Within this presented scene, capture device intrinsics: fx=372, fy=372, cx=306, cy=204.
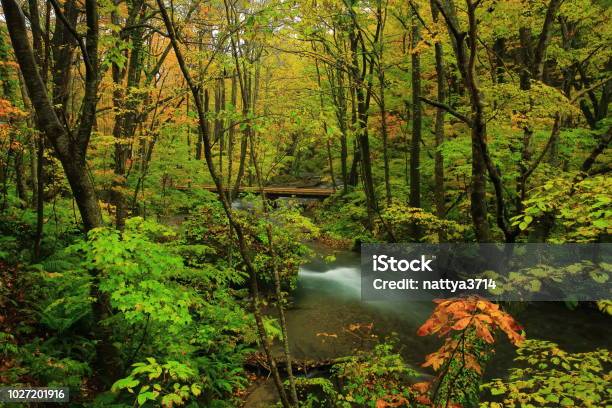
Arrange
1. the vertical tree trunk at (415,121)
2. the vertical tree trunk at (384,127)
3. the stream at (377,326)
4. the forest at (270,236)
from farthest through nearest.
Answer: the vertical tree trunk at (415,121) < the vertical tree trunk at (384,127) < the stream at (377,326) < the forest at (270,236)

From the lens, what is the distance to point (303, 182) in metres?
31.1

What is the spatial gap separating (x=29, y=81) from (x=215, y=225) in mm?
8274

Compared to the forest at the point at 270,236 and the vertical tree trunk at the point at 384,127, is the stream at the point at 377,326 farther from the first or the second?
the vertical tree trunk at the point at 384,127

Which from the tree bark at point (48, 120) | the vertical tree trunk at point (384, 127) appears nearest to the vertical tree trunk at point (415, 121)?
the vertical tree trunk at point (384, 127)

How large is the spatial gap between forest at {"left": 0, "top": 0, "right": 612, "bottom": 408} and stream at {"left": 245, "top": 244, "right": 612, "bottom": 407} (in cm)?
6

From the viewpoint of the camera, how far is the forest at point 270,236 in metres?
4.27

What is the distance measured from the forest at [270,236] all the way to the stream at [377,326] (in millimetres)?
64

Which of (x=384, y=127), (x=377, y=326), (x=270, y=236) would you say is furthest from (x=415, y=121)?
(x=270, y=236)

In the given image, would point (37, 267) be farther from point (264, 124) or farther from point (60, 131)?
point (264, 124)

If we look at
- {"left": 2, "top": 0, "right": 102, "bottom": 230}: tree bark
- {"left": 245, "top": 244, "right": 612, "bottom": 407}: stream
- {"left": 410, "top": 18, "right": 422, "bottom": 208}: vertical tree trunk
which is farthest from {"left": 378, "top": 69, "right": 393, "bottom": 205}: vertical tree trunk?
{"left": 2, "top": 0, "right": 102, "bottom": 230}: tree bark

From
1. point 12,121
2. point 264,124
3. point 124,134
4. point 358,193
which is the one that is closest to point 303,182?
point 358,193

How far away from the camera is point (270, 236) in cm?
505

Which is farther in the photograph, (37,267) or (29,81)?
(37,267)

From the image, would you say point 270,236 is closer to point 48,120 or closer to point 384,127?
point 48,120
